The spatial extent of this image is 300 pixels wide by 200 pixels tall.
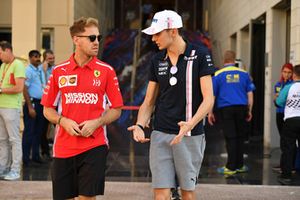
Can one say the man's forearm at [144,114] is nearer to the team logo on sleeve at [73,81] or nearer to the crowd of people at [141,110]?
the crowd of people at [141,110]

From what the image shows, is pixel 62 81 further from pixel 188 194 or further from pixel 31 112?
pixel 31 112

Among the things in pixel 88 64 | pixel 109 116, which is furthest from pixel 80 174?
pixel 88 64

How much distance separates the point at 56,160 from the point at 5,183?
3513mm

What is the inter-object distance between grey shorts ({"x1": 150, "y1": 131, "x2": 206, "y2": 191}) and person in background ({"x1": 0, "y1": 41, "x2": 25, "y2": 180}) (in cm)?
383

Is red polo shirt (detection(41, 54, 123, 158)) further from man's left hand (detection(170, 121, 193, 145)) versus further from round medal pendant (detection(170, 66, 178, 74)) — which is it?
man's left hand (detection(170, 121, 193, 145))

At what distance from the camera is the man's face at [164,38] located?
4348 millimetres

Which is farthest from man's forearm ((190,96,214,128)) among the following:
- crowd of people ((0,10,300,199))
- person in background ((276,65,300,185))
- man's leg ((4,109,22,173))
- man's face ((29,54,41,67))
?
man's face ((29,54,41,67))

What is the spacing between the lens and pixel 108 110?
4434 millimetres

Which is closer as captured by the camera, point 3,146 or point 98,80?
point 98,80

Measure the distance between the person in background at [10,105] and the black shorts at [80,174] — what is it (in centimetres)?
360

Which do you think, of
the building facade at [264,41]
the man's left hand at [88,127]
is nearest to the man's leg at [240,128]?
the building facade at [264,41]

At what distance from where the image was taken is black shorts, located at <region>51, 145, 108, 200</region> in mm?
4277

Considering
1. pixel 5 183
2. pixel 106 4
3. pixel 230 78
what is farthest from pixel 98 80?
pixel 106 4

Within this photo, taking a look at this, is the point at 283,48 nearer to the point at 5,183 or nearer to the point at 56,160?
the point at 5,183
